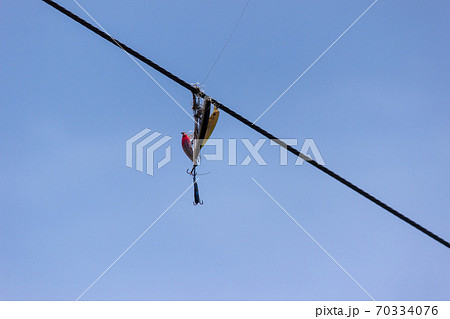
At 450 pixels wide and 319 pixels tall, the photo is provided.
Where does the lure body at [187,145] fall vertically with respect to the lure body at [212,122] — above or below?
below

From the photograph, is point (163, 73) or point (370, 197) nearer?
point (163, 73)

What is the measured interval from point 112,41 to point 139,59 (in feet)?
1.52

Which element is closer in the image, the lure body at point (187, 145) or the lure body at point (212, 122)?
the lure body at point (212, 122)

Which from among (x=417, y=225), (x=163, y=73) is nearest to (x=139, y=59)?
(x=163, y=73)

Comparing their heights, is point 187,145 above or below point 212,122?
below

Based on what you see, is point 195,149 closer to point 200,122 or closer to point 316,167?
point 200,122

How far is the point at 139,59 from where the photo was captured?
688 cm

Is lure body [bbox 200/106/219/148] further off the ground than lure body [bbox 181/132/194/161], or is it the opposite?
lure body [bbox 200/106/219/148]

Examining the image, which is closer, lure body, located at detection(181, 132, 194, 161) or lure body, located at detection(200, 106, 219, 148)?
lure body, located at detection(200, 106, 219, 148)

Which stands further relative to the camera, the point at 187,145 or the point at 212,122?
the point at 187,145

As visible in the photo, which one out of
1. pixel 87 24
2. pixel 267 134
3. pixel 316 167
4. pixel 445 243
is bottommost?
pixel 445 243
